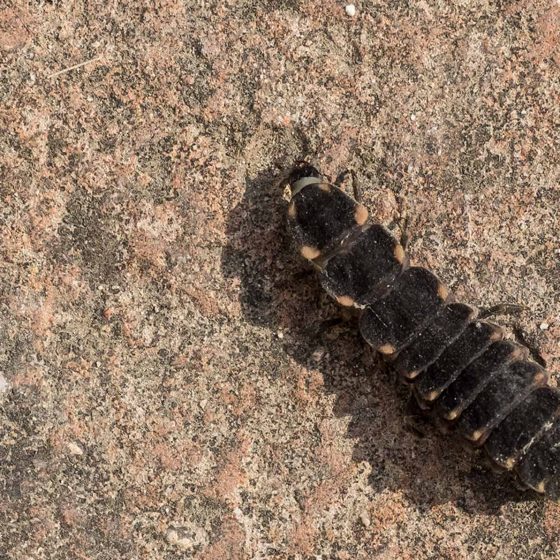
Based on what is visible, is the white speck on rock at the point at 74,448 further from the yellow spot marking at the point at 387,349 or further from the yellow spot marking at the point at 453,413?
the yellow spot marking at the point at 453,413

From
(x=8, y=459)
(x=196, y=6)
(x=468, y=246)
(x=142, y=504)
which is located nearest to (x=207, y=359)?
(x=142, y=504)

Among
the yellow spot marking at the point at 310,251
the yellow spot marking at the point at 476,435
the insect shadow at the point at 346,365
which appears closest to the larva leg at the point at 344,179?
the insect shadow at the point at 346,365

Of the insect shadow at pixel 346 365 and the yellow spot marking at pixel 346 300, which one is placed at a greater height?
the yellow spot marking at pixel 346 300

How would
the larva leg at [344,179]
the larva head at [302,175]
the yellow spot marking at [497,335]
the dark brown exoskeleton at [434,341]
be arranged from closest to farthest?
the dark brown exoskeleton at [434,341] → the yellow spot marking at [497,335] → the larva head at [302,175] → the larva leg at [344,179]

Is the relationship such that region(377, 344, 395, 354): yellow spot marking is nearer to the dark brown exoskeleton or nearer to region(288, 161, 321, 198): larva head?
the dark brown exoskeleton

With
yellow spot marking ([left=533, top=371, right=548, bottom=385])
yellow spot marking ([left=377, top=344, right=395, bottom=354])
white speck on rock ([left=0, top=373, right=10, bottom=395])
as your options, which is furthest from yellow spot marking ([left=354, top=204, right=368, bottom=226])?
white speck on rock ([left=0, top=373, right=10, bottom=395])

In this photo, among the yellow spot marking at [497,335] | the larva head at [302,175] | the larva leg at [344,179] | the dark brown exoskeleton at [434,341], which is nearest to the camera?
the dark brown exoskeleton at [434,341]

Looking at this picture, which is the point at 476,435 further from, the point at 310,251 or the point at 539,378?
the point at 310,251

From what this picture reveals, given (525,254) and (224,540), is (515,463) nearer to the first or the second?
(525,254)
